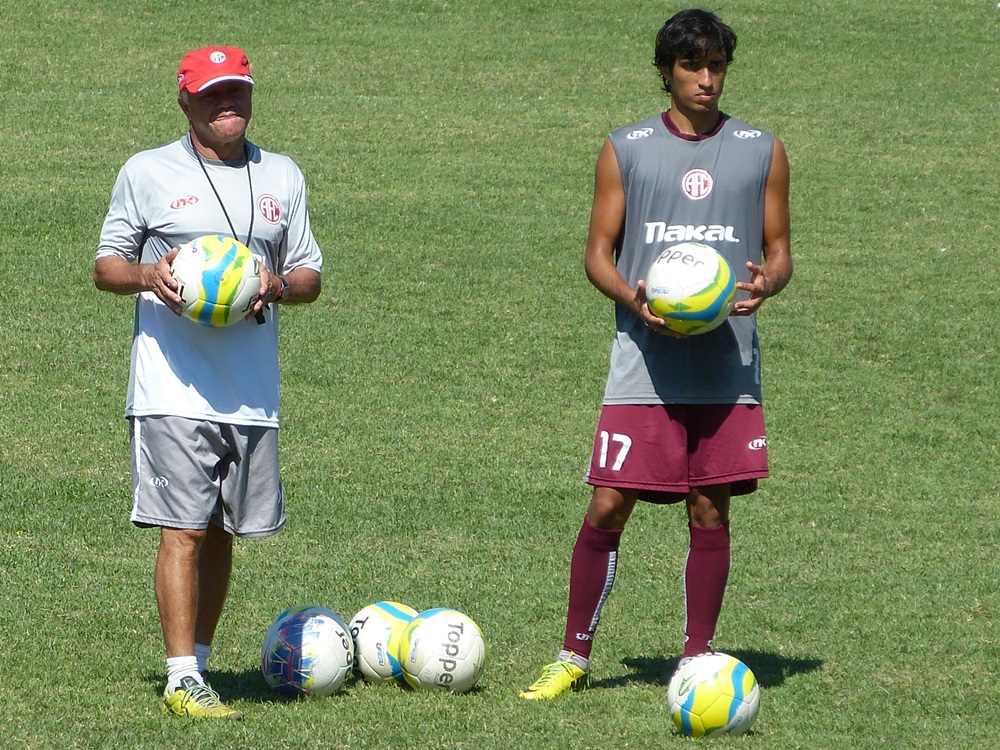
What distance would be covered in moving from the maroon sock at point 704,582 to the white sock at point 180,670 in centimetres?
194

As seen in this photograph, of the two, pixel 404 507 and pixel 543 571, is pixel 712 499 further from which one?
pixel 404 507

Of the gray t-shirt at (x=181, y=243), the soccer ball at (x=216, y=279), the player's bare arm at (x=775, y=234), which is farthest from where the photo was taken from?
the player's bare arm at (x=775, y=234)

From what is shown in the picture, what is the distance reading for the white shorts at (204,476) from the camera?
5473mm

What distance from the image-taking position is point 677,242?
5820 millimetres

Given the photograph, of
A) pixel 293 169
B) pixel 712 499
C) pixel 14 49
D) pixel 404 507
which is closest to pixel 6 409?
pixel 404 507

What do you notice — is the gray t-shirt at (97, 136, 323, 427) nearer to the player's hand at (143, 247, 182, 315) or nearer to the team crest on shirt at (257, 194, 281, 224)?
the team crest on shirt at (257, 194, 281, 224)

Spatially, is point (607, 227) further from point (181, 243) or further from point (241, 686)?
point (241, 686)

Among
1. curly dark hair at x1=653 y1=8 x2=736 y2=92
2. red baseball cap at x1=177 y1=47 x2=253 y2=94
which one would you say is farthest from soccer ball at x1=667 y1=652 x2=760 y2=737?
red baseball cap at x1=177 y1=47 x2=253 y2=94

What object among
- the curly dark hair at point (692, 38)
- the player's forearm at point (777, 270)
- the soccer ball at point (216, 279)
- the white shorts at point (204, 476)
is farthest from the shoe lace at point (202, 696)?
the curly dark hair at point (692, 38)

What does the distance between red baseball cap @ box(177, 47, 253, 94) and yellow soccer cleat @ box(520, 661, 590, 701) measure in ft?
8.35

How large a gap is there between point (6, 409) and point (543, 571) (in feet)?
15.5

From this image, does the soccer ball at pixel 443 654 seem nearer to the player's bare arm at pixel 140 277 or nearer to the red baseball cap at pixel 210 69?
the player's bare arm at pixel 140 277

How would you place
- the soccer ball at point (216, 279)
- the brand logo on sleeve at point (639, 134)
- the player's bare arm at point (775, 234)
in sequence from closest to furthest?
the soccer ball at point (216, 279) → the player's bare arm at point (775, 234) → the brand logo on sleeve at point (639, 134)

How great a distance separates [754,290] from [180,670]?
2.55 m
